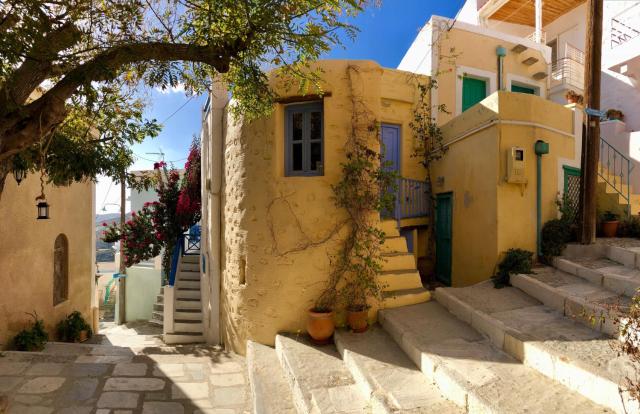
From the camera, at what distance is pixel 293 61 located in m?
4.59

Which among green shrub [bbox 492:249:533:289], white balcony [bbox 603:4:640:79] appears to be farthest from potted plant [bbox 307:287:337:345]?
white balcony [bbox 603:4:640:79]

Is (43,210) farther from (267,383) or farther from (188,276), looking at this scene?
(267,383)

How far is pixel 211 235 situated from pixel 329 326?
327cm

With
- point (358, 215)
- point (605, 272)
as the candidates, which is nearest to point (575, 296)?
point (605, 272)

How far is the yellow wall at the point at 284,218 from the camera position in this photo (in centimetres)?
528

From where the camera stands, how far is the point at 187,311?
28.0 ft

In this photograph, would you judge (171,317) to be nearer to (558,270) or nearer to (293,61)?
(293,61)

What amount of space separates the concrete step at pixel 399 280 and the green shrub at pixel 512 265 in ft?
4.29

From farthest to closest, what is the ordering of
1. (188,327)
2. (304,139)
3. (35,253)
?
(188,327) < (35,253) < (304,139)

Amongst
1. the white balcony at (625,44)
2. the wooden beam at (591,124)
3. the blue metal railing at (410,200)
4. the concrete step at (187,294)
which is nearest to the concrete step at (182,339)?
the concrete step at (187,294)

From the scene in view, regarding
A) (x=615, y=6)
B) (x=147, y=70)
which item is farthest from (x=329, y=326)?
(x=615, y=6)

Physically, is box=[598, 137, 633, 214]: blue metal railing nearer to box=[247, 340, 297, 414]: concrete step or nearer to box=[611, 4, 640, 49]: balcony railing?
box=[611, 4, 640, 49]: balcony railing

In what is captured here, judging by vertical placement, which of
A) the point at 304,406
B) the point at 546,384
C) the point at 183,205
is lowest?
the point at 304,406

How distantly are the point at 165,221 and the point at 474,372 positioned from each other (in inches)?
400
